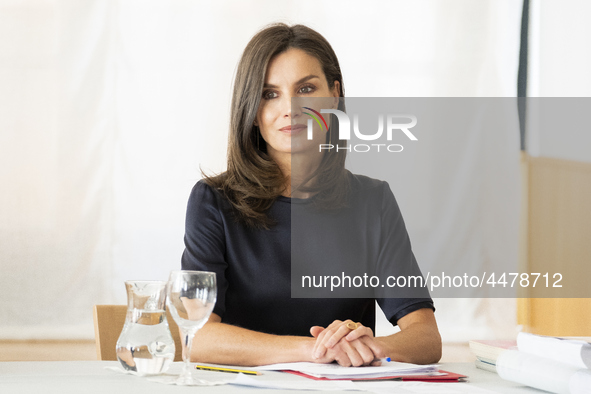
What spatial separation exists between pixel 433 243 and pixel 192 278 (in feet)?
9.55

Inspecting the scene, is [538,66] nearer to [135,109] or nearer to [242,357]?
[135,109]

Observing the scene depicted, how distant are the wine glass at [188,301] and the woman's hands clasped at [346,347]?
26 cm

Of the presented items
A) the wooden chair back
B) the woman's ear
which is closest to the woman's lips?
the woman's ear

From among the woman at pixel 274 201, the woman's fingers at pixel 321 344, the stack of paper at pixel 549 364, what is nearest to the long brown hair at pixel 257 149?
the woman at pixel 274 201

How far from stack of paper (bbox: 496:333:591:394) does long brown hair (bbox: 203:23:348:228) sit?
724mm

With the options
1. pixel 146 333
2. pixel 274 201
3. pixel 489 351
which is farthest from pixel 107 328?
pixel 489 351

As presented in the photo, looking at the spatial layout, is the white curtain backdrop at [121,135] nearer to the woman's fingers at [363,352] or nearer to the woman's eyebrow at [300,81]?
the woman's eyebrow at [300,81]

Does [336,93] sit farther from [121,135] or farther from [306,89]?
[121,135]

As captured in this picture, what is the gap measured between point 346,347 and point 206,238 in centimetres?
53

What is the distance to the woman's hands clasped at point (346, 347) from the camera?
3.41 ft

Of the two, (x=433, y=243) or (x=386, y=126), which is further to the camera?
(x=386, y=126)

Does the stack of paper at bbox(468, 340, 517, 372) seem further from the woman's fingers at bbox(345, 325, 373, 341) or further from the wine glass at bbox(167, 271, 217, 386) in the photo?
the wine glass at bbox(167, 271, 217, 386)

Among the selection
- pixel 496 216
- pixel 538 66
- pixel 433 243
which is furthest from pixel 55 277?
pixel 538 66

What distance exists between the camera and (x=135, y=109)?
11.3 ft
